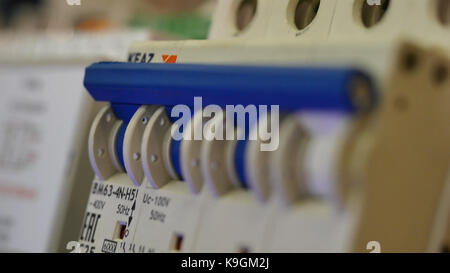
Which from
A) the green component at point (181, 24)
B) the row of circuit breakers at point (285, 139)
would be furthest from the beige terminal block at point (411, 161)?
the green component at point (181, 24)

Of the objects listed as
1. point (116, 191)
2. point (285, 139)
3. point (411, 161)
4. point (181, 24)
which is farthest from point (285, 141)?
point (181, 24)

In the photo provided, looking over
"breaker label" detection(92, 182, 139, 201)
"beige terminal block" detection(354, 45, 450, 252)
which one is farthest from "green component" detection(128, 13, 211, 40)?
"beige terminal block" detection(354, 45, 450, 252)

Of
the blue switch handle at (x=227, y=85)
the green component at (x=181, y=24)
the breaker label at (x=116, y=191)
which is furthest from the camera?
the green component at (x=181, y=24)

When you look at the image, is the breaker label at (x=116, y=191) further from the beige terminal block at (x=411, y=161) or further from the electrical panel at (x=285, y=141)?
the beige terminal block at (x=411, y=161)

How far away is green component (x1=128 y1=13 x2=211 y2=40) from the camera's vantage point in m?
1.52

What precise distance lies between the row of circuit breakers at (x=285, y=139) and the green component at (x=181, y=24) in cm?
69

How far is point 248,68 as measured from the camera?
1.89 ft

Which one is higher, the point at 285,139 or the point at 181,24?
the point at 181,24

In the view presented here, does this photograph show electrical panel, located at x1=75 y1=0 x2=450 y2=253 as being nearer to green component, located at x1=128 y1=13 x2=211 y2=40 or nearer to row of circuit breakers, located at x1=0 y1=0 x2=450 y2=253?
row of circuit breakers, located at x1=0 y1=0 x2=450 y2=253

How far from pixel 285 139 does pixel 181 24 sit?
1.14 metres

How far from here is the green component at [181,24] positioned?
59.8 inches

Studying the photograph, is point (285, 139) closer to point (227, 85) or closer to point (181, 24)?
point (227, 85)

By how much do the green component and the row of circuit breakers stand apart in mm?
689

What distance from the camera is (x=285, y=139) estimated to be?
0.54 meters
